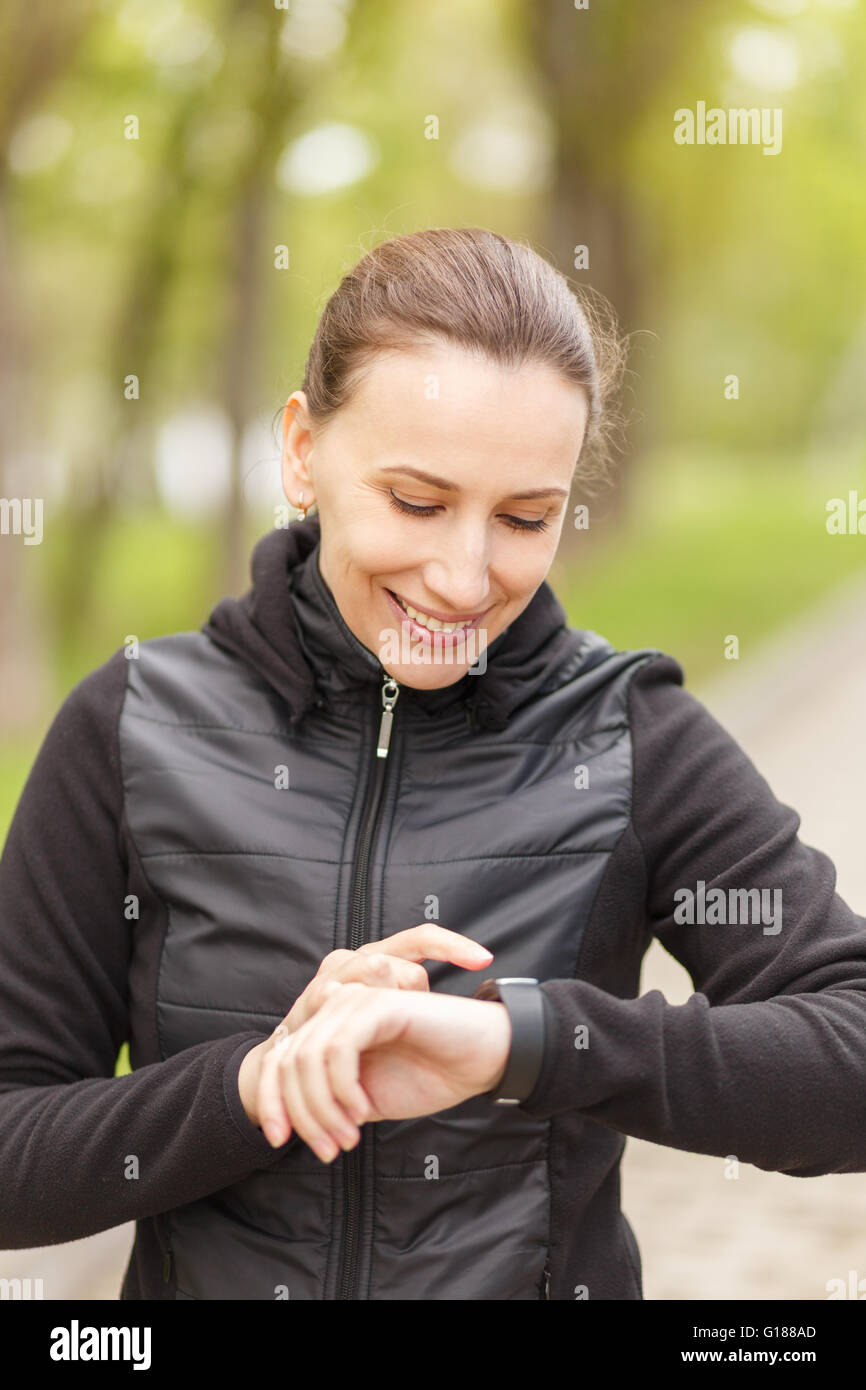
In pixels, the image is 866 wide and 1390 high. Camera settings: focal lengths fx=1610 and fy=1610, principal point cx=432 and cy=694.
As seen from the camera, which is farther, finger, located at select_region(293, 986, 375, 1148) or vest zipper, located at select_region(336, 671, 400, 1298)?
vest zipper, located at select_region(336, 671, 400, 1298)

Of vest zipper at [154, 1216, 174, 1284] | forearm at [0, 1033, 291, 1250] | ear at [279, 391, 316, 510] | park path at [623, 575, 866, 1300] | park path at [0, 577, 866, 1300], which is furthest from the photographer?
park path at [623, 575, 866, 1300]

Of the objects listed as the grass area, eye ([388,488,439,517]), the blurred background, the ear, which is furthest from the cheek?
the grass area

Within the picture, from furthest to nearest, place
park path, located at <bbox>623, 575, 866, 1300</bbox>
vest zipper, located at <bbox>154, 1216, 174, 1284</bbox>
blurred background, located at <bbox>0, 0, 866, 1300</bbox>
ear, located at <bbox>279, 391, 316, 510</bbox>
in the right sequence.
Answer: blurred background, located at <bbox>0, 0, 866, 1300</bbox> < park path, located at <bbox>623, 575, 866, 1300</bbox> < ear, located at <bbox>279, 391, 316, 510</bbox> < vest zipper, located at <bbox>154, 1216, 174, 1284</bbox>

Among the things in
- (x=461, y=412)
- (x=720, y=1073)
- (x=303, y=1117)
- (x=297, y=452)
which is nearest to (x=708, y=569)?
(x=297, y=452)

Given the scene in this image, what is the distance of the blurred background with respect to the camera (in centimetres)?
857

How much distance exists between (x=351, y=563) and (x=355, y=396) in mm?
225

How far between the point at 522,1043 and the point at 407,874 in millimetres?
423

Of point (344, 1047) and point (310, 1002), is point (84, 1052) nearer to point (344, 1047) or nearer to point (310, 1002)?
point (310, 1002)

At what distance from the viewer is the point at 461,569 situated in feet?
6.81

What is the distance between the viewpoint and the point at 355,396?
2176 mm

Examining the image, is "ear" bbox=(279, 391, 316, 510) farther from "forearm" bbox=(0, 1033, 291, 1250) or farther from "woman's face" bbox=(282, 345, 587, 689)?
"forearm" bbox=(0, 1033, 291, 1250)

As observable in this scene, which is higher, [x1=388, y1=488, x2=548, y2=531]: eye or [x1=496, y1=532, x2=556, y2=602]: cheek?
[x1=388, y1=488, x2=548, y2=531]: eye

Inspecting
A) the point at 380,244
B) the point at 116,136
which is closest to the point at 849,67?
the point at 116,136
